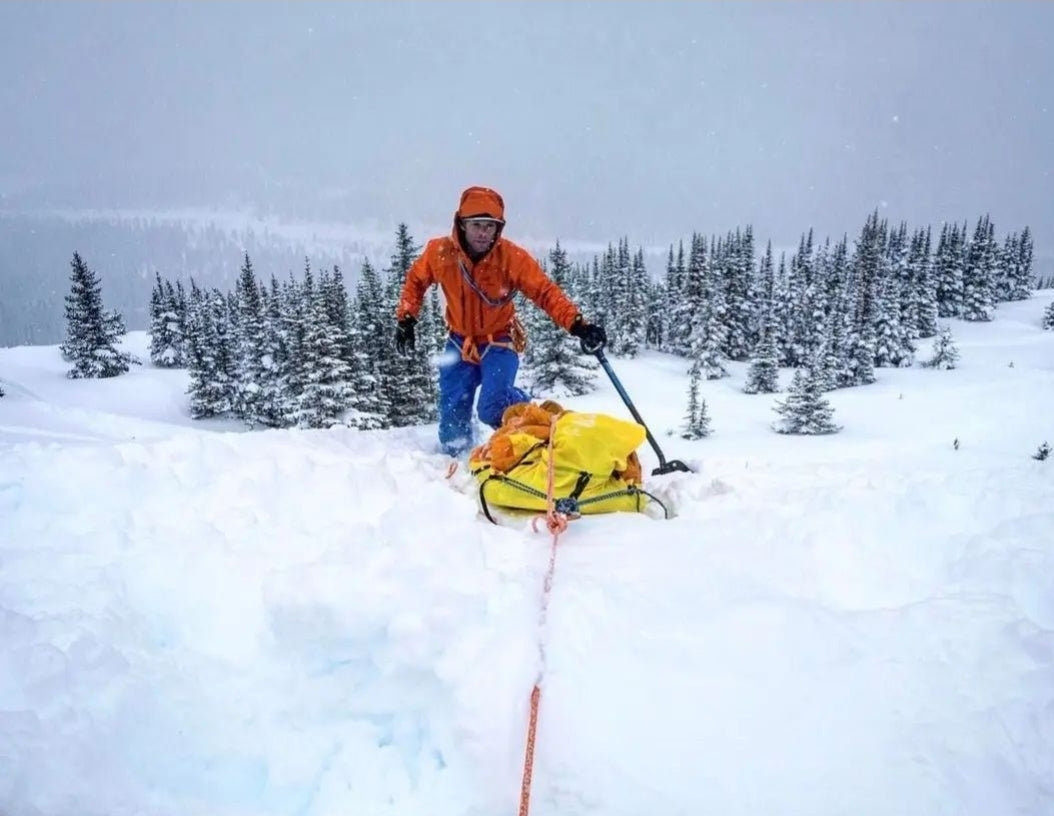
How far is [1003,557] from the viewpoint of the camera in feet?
9.02

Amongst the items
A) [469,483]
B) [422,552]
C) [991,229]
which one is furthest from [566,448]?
[991,229]

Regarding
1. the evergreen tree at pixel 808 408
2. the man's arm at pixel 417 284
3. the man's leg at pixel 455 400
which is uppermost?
the man's arm at pixel 417 284

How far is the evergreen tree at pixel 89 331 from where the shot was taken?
3472cm

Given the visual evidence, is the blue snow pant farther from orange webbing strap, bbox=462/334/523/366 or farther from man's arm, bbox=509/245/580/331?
man's arm, bbox=509/245/580/331

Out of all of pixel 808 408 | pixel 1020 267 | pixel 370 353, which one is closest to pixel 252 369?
pixel 370 353

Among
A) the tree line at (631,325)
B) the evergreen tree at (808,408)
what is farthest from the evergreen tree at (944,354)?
the evergreen tree at (808,408)

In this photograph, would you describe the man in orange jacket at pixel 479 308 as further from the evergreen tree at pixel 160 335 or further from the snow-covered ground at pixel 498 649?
the evergreen tree at pixel 160 335

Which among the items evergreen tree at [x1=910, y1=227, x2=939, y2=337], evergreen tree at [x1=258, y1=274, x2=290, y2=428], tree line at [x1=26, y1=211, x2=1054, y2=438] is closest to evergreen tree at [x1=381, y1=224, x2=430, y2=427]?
tree line at [x1=26, y1=211, x2=1054, y2=438]

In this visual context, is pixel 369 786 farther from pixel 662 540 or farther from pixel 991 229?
pixel 991 229

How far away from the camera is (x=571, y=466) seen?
4.10 m

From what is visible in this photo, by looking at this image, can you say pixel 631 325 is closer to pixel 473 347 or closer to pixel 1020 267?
pixel 473 347

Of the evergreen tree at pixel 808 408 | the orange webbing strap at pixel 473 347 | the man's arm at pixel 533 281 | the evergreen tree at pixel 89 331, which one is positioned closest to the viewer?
the man's arm at pixel 533 281

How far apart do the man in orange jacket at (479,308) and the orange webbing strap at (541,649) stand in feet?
6.88

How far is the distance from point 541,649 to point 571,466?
1882mm
